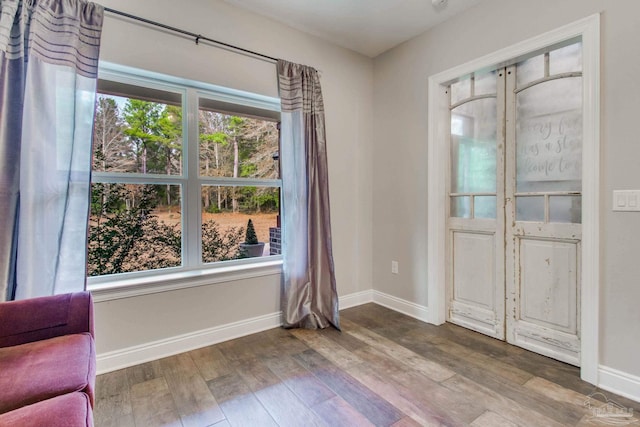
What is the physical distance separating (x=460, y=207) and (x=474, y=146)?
534mm

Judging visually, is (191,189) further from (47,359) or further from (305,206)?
(47,359)

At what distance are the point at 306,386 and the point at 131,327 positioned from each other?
1244 millimetres

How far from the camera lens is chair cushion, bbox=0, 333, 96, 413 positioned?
1.06 metres

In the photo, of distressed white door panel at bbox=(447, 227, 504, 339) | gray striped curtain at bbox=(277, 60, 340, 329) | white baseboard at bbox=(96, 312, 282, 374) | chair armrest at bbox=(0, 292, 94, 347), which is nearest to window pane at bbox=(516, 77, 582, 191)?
distressed white door panel at bbox=(447, 227, 504, 339)

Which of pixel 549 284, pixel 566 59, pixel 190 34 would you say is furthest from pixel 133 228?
pixel 566 59

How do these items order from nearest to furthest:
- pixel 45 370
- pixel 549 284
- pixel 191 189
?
pixel 45 370, pixel 549 284, pixel 191 189

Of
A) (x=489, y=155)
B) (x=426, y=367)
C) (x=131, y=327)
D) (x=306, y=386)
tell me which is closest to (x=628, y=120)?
(x=489, y=155)

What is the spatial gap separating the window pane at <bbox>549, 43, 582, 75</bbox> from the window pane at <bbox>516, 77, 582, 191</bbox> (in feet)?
0.22

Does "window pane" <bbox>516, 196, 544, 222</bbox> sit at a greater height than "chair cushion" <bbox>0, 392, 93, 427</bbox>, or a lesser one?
greater

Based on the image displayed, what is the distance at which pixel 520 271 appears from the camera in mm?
2336

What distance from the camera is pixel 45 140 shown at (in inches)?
67.6

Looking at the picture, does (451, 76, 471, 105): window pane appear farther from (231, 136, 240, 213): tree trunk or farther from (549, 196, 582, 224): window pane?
(231, 136, 240, 213): tree trunk

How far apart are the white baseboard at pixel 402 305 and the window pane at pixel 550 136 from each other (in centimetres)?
135

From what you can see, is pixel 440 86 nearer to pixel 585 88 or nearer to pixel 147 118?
pixel 585 88
